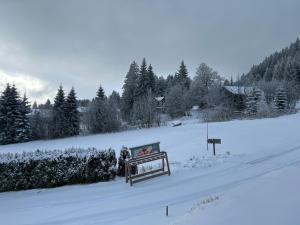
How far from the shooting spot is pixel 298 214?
3.91m

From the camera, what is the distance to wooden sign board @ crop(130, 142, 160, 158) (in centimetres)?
1036

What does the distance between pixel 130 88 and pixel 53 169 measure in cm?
4579

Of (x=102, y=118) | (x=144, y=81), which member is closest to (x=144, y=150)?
(x=102, y=118)

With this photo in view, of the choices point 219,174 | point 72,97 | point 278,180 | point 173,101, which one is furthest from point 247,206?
point 173,101

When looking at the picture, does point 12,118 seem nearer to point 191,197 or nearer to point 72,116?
point 72,116

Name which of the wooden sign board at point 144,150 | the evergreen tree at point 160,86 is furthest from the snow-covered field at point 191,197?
the evergreen tree at point 160,86

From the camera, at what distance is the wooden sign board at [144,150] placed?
10363 millimetres

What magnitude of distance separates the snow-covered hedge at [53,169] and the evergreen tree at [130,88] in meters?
42.6

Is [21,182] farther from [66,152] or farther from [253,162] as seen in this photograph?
[253,162]

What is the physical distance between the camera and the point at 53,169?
9977mm

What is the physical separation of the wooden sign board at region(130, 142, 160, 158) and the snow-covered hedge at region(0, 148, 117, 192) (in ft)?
2.89

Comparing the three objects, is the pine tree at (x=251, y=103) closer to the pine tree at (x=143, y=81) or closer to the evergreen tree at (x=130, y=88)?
Answer: the pine tree at (x=143, y=81)

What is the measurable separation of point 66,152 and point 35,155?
3.68 ft

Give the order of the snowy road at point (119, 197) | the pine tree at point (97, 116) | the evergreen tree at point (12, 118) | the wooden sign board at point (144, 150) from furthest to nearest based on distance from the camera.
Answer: the pine tree at point (97, 116), the evergreen tree at point (12, 118), the wooden sign board at point (144, 150), the snowy road at point (119, 197)
